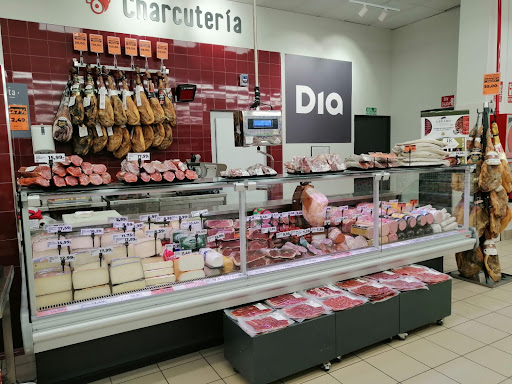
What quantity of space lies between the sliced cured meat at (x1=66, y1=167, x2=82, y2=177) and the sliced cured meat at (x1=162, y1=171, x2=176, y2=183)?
486 mm

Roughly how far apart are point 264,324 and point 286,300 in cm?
37

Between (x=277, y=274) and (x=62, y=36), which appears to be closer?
(x=277, y=274)

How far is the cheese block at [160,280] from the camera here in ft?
8.35

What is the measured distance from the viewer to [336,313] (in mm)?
2738

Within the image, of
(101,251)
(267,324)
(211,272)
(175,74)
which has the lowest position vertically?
(267,324)

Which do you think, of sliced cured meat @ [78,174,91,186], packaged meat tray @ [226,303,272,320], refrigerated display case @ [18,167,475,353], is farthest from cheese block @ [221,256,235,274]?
sliced cured meat @ [78,174,91,186]

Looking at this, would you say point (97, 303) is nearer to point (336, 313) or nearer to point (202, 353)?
point (202, 353)

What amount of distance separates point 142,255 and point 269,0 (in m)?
5.28

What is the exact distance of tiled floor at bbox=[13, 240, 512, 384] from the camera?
104 inches

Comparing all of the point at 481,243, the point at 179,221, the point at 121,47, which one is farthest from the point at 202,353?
the point at 121,47

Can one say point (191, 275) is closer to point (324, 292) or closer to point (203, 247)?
point (203, 247)

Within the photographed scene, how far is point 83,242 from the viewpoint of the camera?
253 centimetres

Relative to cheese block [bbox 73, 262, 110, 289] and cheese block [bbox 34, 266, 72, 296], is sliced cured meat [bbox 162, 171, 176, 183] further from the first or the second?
cheese block [bbox 34, 266, 72, 296]

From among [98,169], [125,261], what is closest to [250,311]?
[125,261]
